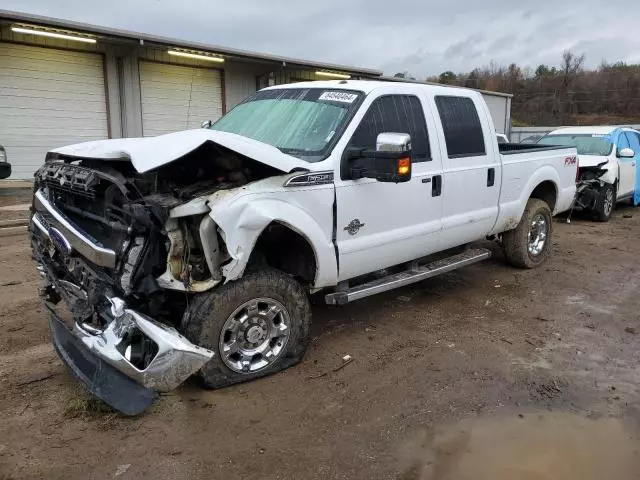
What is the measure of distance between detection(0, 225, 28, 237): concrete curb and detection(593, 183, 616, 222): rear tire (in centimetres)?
993

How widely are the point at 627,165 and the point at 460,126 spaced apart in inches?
294

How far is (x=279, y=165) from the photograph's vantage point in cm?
372

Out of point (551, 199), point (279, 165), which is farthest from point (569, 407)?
point (551, 199)

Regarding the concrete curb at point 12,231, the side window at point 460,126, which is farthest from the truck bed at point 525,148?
the concrete curb at point 12,231

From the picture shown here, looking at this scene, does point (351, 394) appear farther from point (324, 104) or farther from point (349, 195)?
point (324, 104)

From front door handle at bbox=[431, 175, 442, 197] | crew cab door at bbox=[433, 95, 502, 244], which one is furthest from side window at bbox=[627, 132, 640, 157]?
front door handle at bbox=[431, 175, 442, 197]

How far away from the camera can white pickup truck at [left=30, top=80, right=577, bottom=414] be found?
132 inches

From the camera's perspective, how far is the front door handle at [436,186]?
500cm

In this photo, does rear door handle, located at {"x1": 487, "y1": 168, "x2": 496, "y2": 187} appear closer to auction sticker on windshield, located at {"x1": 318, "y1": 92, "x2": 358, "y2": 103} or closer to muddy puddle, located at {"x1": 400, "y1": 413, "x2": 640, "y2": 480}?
auction sticker on windshield, located at {"x1": 318, "y1": 92, "x2": 358, "y2": 103}

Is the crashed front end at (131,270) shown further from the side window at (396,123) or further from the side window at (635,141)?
the side window at (635,141)

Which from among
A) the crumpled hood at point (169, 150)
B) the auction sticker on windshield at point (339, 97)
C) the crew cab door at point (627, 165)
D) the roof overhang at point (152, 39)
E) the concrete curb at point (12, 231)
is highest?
the roof overhang at point (152, 39)

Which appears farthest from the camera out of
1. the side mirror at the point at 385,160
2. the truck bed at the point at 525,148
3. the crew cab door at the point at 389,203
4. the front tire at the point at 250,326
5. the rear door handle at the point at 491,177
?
the truck bed at the point at 525,148

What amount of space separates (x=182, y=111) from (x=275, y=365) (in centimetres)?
1361

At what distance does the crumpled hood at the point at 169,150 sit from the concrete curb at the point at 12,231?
539cm
